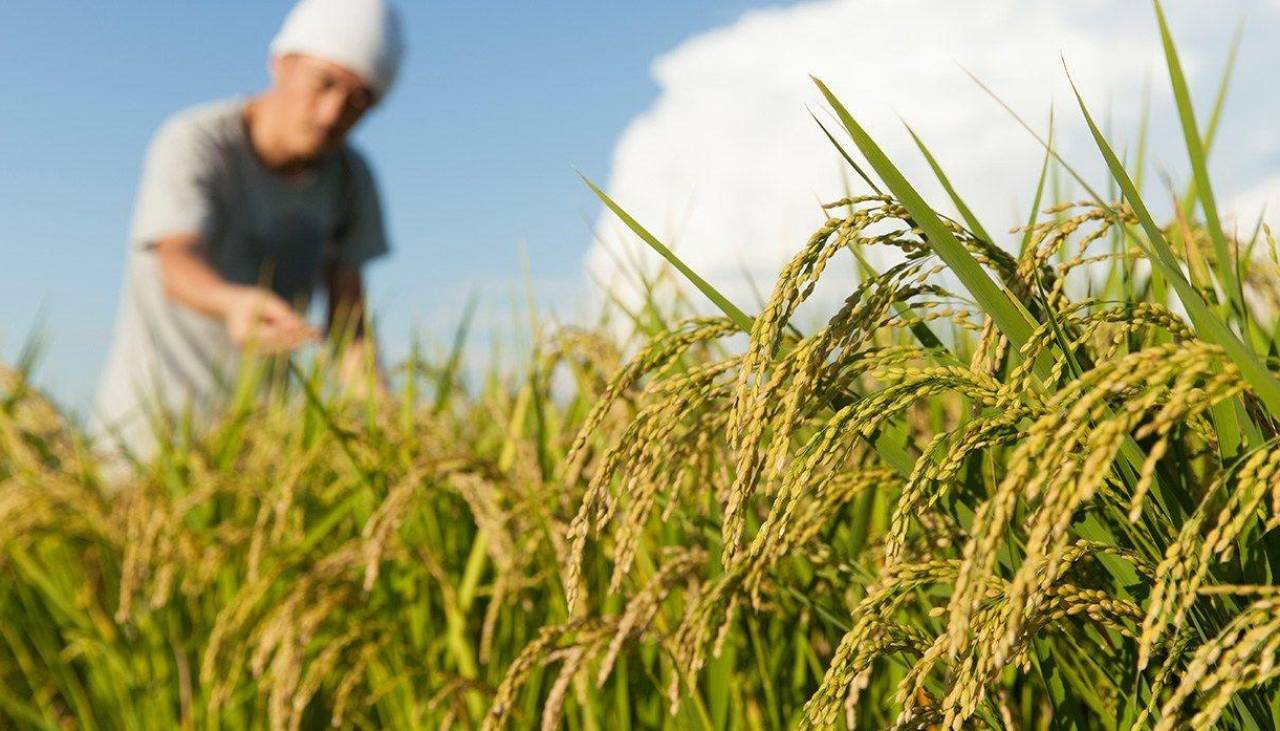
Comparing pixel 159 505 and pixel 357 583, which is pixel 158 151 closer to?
pixel 159 505

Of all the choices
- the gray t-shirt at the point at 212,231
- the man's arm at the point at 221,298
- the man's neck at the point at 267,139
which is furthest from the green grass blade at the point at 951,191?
the man's neck at the point at 267,139

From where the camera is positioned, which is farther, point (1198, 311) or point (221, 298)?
point (221, 298)

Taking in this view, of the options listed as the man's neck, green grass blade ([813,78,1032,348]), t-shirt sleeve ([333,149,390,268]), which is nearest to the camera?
green grass blade ([813,78,1032,348])

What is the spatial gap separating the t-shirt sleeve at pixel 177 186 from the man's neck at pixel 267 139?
499mm

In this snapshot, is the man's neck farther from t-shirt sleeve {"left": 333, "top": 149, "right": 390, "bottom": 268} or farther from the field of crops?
the field of crops

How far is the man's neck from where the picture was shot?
676 cm

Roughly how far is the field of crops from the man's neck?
3118mm

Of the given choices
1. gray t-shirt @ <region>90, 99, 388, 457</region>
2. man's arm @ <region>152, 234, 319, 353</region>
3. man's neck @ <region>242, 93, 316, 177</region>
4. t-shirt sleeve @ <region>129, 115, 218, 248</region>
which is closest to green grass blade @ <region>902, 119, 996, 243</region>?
man's arm @ <region>152, 234, 319, 353</region>

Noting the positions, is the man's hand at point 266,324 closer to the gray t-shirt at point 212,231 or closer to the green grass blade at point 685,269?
the gray t-shirt at point 212,231

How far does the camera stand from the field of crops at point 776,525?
87cm

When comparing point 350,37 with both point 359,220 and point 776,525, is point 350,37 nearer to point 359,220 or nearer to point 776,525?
point 359,220

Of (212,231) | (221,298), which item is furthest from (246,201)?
(221,298)

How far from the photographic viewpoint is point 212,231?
20.7 feet

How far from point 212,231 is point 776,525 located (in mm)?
5778
